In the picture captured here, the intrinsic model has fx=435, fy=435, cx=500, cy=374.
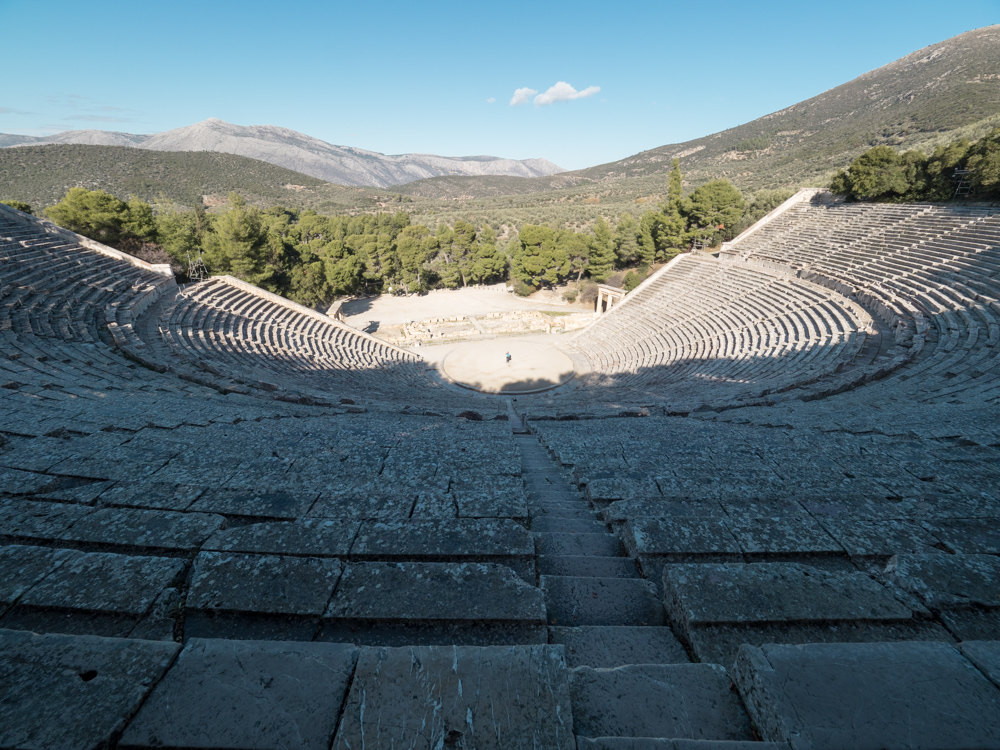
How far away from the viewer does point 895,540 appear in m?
2.74

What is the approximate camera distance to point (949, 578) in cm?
216

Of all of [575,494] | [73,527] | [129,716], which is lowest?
[575,494]

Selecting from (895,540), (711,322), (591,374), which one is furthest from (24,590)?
(711,322)

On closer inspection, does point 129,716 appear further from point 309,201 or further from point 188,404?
point 309,201

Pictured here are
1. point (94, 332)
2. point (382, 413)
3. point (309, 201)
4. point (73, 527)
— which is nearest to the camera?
point (73, 527)

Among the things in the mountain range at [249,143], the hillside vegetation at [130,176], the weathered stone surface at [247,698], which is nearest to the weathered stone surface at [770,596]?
the weathered stone surface at [247,698]

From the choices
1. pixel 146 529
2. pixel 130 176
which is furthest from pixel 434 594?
pixel 130 176

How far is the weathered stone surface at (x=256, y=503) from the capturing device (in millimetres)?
3102

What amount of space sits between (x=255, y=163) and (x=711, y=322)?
93.0m

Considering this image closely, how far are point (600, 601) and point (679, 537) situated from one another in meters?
0.76

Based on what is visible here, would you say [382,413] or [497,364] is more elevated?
[382,413]

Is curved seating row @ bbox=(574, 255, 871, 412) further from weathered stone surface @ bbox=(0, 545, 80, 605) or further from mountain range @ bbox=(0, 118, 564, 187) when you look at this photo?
mountain range @ bbox=(0, 118, 564, 187)

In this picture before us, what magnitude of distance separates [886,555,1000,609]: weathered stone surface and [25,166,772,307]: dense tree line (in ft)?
94.9

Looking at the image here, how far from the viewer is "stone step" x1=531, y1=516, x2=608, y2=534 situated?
3.46 metres
